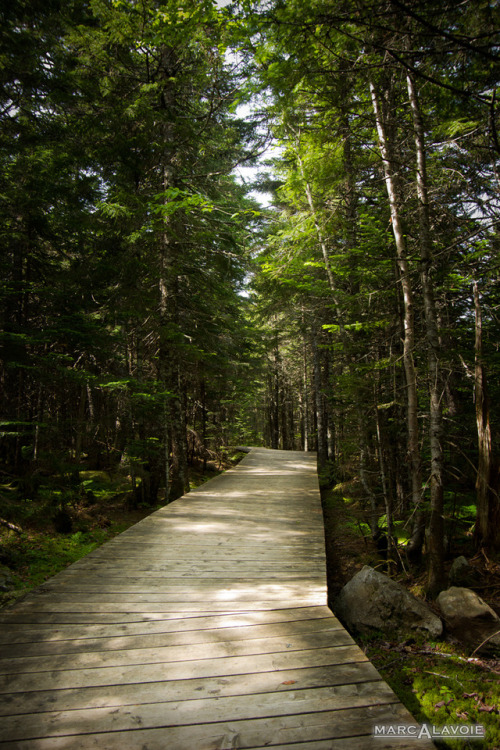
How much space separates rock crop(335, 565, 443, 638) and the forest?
854 mm

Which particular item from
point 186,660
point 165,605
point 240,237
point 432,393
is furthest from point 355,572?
point 240,237

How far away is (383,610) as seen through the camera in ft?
15.3

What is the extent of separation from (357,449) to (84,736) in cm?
629

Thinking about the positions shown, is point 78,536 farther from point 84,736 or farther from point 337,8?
point 337,8

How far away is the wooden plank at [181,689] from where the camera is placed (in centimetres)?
243

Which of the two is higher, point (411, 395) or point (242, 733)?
point (411, 395)

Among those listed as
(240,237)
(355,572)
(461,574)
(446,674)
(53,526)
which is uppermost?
(240,237)

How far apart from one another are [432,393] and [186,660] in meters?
4.64

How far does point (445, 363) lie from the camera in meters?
5.91

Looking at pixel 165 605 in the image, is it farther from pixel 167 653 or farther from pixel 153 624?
pixel 167 653

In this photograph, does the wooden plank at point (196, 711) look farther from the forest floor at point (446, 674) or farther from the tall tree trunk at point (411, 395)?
the tall tree trunk at point (411, 395)

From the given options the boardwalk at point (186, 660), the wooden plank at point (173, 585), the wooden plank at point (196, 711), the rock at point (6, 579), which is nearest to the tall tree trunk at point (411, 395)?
the boardwalk at point (186, 660)

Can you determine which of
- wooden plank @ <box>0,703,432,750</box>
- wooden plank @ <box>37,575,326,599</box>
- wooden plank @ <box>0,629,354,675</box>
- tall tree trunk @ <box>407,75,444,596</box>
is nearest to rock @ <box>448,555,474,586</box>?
tall tree trunk @ <box>407,75,444,596</box>

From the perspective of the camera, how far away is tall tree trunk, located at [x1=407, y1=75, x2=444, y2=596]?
523cm
